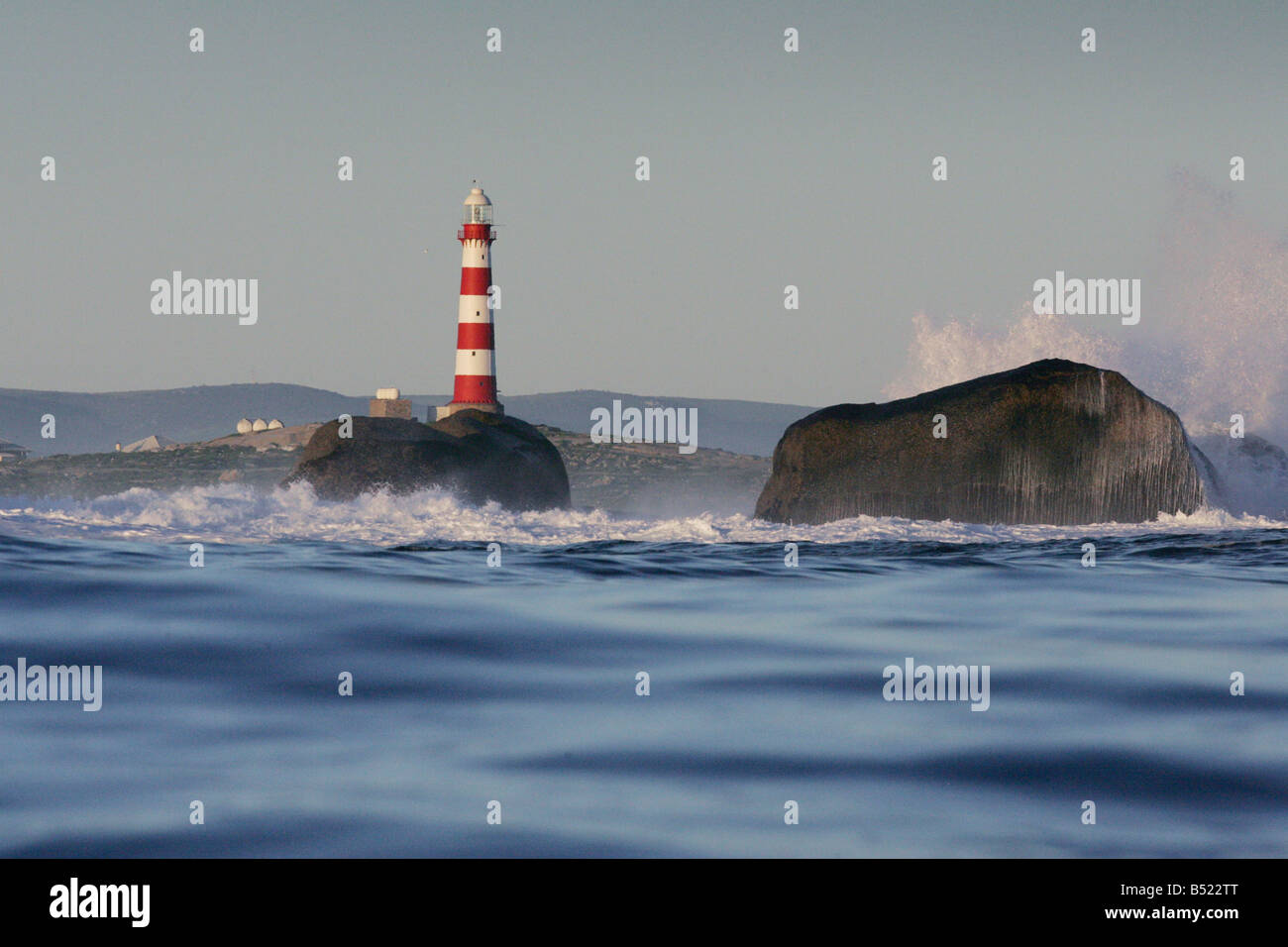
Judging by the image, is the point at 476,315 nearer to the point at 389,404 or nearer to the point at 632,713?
the point at 389,404

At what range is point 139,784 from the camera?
8422 mm

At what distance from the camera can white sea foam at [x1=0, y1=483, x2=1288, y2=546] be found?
3062 cm

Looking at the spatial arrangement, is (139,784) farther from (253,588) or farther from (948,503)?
(948,503)

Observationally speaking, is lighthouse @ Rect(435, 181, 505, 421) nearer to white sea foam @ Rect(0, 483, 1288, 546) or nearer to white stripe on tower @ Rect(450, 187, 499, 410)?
white stripe on tower @ Rect(450, 187, 499, 410)

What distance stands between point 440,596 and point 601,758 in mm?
9310

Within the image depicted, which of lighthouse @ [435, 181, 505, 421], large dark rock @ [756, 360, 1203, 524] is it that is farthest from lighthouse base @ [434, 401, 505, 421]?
large dark rock @ [756, 360, 1203, 524]

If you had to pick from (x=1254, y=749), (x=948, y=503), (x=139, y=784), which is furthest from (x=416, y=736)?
(x=948, y=503)

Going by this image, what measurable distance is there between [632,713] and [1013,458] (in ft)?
113

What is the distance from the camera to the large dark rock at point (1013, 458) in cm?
4278

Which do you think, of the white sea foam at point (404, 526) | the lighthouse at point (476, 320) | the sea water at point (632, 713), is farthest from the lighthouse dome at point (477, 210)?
the sea water at point (632, 713)

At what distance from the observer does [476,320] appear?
6053 centimetres

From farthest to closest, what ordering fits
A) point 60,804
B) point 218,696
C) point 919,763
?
point 218,696 → point 919,763 → point 60,804

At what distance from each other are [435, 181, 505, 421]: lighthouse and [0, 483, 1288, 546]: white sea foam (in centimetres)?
1505

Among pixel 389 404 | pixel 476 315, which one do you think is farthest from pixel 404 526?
pixel 389 404
